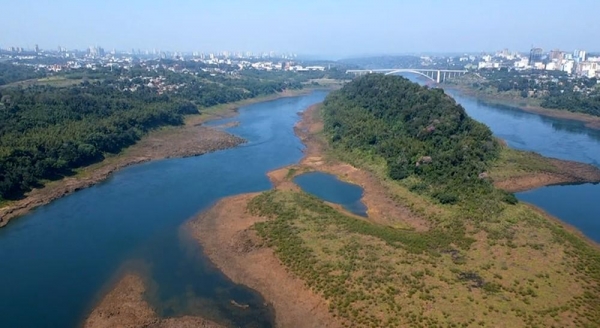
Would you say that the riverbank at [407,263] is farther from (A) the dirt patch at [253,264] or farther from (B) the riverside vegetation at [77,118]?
(B) the riverside vegetation at [77,118]

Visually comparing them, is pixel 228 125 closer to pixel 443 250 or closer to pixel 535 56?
pixel 443 250

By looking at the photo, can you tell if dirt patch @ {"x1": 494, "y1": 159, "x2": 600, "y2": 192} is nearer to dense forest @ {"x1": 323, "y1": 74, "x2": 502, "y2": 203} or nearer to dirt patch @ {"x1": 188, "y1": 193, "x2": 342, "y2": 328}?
dense forest @ {"x1": 323, "y1": 74, "x2": 502, "y2": 203}

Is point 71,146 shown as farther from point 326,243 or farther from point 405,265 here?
point 405,265

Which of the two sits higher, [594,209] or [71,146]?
[71,146]

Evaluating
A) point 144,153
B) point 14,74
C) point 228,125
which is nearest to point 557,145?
point 228,125

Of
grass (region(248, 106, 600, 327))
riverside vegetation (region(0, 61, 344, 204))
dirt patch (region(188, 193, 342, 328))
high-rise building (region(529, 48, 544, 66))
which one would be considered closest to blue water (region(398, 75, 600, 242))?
grass (region(248, 106, 600, 327))

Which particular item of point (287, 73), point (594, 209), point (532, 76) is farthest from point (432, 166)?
point (287, 73)
